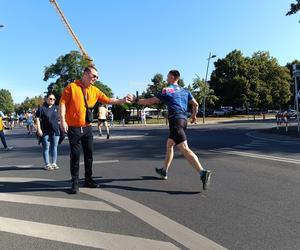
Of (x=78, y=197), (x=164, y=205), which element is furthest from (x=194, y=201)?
(x=78, y=197)

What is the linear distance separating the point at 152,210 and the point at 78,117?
210cm

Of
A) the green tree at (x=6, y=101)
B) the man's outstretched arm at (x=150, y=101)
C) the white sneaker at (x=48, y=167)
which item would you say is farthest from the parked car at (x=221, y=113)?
the green tree at (x=6, y=101)

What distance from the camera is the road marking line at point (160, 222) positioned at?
14.1 feet

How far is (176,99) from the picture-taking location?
725 cm

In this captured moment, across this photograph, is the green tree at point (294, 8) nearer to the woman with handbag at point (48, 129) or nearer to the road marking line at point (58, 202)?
the woman with handbag at point (48, 129)

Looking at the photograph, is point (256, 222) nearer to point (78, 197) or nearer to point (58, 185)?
point (78, 197)

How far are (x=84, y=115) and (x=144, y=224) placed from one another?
254 cm

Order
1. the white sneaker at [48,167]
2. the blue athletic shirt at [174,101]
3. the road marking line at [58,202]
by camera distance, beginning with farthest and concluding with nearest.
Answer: the white sneaker at [48,167] < the blue athletic shirt at [174,101] < the road marking line at [58,202]

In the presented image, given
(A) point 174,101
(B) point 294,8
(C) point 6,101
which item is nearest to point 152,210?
(A) point 174,101

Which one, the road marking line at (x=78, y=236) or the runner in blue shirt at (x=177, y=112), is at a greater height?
the runner in blue shirt at (x=177, y=112)

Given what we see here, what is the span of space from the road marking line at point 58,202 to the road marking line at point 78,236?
0.86 m

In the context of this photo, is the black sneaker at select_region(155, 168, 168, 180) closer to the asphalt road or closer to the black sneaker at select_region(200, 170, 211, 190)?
the asphalt road

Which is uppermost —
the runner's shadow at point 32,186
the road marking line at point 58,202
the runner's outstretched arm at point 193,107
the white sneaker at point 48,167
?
the runner's outstretched arm at point 193,107

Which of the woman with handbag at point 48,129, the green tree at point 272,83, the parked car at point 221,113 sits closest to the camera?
the woman with handbag at point 48,129
